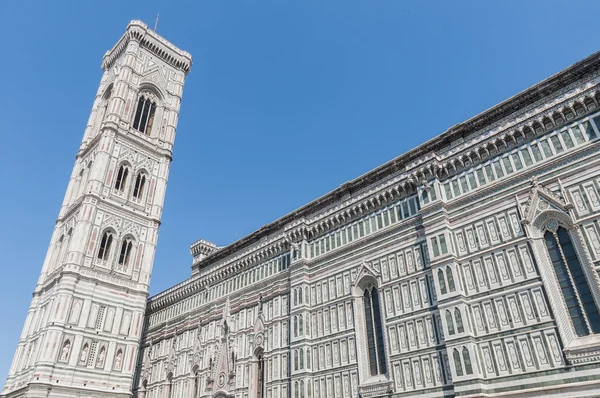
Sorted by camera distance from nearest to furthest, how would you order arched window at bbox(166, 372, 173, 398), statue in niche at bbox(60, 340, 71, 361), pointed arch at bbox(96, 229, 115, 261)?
statue in niche at bbox(60, 340, 71, 361), arched window at bbox(166, 372, 173, 398), pointed arch at bbox(96, 229, 115, 261)

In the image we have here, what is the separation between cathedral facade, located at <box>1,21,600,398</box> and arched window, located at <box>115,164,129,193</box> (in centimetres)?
18

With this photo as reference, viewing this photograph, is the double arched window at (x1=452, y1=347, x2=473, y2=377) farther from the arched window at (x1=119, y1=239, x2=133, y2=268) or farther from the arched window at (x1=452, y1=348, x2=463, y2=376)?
the arched window at (x1=119, y1=239, x2=133, y2=268)

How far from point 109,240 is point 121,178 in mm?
6415

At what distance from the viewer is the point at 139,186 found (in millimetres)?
43312

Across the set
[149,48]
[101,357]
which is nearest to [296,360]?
[101,357]

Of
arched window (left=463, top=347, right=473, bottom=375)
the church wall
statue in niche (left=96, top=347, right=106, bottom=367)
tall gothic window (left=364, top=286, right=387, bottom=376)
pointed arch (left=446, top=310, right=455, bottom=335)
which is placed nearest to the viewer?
the church wall

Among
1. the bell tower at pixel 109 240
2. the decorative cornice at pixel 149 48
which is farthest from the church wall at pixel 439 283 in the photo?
the decorative cornice at pixel 149 48

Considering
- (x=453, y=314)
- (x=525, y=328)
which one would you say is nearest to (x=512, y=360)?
(x=525, y=328)

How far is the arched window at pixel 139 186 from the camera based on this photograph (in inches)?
1687

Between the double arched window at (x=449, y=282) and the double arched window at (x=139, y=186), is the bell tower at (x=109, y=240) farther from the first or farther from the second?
the double arched window at (x=449, y=282)

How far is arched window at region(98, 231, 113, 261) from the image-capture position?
38.3 meters

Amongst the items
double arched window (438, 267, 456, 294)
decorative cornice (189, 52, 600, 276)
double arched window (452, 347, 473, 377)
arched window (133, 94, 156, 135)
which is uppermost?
arched window (133, 94, 156, 135)

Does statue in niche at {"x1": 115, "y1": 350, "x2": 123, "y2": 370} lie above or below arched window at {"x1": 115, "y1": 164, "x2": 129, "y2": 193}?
below

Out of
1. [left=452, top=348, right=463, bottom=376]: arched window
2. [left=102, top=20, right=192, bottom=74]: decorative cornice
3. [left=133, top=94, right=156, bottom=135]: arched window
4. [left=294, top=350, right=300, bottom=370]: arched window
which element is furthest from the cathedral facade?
[left=102, top=20, right=192, bottom=74]: decorative cornice
